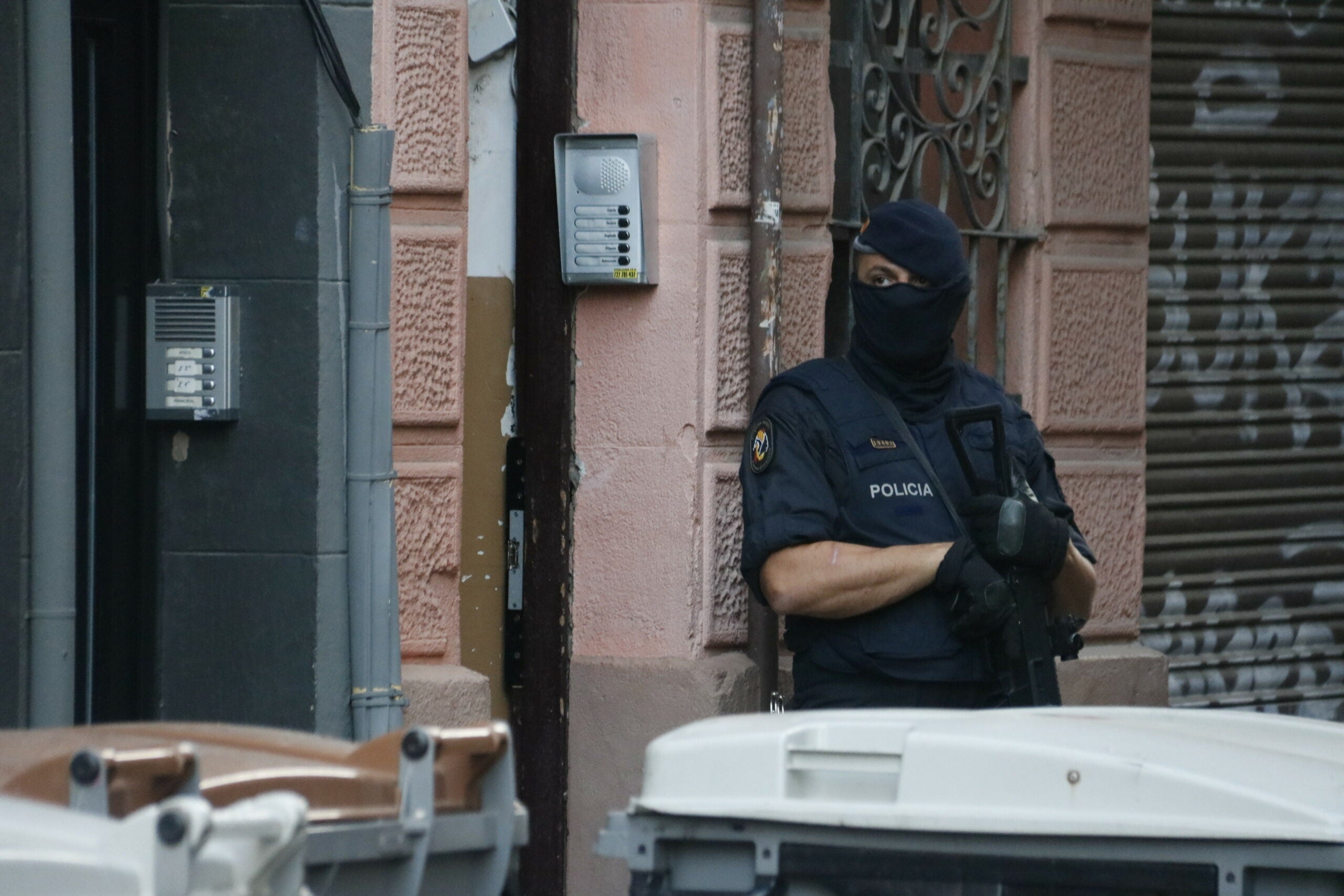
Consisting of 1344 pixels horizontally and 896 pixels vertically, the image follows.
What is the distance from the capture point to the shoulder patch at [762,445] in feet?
13.5

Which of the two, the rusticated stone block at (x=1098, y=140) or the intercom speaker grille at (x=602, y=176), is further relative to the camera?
the rusticated stone block at (x=1098, y=140)

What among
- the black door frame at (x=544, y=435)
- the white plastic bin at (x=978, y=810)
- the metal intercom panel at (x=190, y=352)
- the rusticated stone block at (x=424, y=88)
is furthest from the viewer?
the black door frame at (x=544, y=435)

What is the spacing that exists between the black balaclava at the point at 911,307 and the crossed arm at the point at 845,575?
0.40 metres

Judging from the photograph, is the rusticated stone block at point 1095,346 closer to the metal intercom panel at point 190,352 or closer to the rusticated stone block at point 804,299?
the rusticated stone block at point 804,299

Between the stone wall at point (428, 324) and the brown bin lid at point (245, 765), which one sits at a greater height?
the stone wall at point (428, 324)

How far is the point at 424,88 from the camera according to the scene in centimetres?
491

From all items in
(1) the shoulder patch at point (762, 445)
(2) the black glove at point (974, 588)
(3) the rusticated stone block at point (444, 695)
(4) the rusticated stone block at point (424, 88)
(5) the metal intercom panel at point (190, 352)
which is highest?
(4) the rusticated stone block at point (424, 88)

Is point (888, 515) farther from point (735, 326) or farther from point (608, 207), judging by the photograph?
point (608, 207)

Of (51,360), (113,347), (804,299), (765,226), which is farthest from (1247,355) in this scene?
(51,360)

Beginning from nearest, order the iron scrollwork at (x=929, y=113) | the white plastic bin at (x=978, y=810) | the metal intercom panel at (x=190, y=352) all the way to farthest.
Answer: the white plastic bin at (x=978, y=810) < the metal intercom panel at (x=190, y=352) < the iron scrollwork at (x=929, y=113)

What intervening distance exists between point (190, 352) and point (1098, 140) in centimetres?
304

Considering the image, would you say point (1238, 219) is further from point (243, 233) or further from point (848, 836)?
point (848, 836)

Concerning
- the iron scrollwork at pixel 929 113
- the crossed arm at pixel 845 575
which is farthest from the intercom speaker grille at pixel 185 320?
the iron scrollwork at pixel 929 113

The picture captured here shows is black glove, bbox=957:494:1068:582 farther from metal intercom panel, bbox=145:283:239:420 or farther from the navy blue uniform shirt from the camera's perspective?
Answer: metal intercom panel, bbox=145:283:239:420
